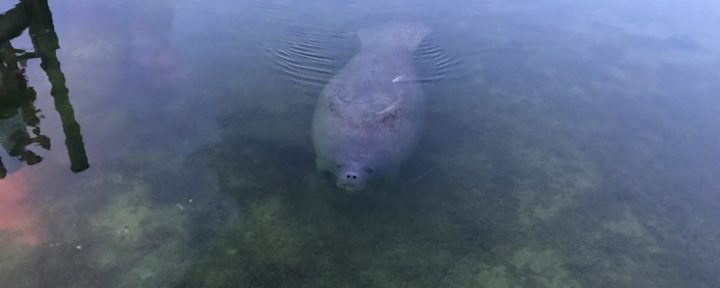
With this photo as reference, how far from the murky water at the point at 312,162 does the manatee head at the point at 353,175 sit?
0.30 ft

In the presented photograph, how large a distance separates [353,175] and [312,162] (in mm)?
541

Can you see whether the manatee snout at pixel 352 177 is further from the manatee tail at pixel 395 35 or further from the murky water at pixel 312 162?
the manatee tail at pixel 395 35

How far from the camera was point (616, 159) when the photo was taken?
4.89 metres

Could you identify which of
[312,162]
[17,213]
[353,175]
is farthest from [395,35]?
[17,213]

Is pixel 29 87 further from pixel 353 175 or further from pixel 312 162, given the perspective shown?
pixel 353 175

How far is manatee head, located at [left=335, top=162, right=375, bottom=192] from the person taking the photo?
4.10 metres

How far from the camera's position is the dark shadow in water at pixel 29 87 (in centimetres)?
441

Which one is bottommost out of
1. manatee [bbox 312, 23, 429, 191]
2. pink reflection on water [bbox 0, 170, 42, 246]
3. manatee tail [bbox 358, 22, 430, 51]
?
pink reflection on water [bbox 0, 170, 42, 246]

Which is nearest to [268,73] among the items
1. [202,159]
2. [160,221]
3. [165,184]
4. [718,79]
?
[202,159]

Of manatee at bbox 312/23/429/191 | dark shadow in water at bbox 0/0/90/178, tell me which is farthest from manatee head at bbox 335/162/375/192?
dark shadow in water at bbox 0/0/90/178

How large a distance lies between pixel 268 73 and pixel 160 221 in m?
2.60

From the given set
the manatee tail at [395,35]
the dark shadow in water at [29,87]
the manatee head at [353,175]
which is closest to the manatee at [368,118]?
the manatee head at [353,175]

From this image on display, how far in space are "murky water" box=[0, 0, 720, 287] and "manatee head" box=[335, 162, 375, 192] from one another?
0.30 feet

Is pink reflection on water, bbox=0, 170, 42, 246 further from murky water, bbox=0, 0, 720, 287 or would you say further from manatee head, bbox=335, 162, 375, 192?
manatee head, bbox=335, 162, 375, 192
